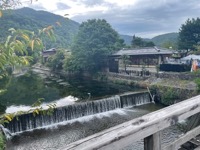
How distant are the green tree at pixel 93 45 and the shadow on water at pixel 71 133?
46.4 feet

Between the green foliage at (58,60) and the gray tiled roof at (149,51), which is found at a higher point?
the gray tiled roof at (149,51)

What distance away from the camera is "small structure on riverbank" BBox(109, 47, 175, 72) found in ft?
84.7

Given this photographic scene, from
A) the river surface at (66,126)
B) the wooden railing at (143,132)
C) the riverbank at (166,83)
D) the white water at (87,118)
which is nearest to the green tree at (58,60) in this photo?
the riverbank at (166,83)

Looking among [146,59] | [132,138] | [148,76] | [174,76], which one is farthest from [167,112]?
[146,59]

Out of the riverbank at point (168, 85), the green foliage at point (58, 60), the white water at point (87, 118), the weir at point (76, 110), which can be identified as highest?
the green foliage at point (58, 60)

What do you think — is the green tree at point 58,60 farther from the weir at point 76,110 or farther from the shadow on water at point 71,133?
the shadow on water at point 71,133

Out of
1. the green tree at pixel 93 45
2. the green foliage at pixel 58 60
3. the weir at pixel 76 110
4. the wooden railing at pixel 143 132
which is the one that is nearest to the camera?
the wooden railing at pixel 143 132

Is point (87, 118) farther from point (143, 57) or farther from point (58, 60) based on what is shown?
point (58, 60)

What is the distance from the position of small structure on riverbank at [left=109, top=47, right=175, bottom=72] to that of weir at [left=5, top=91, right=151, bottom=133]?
31.2 ft

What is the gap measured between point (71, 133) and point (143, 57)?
19.0 metres

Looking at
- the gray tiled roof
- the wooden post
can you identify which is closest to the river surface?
the wooden post

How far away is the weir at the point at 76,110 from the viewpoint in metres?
12.0

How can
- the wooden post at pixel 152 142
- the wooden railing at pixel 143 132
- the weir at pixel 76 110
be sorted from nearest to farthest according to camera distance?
the wooden railing at pixel 143 132, the wooden post at pixel 152 142, the weir at pixel 76 110

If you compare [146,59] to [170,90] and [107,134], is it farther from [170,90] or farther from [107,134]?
[107,134]
